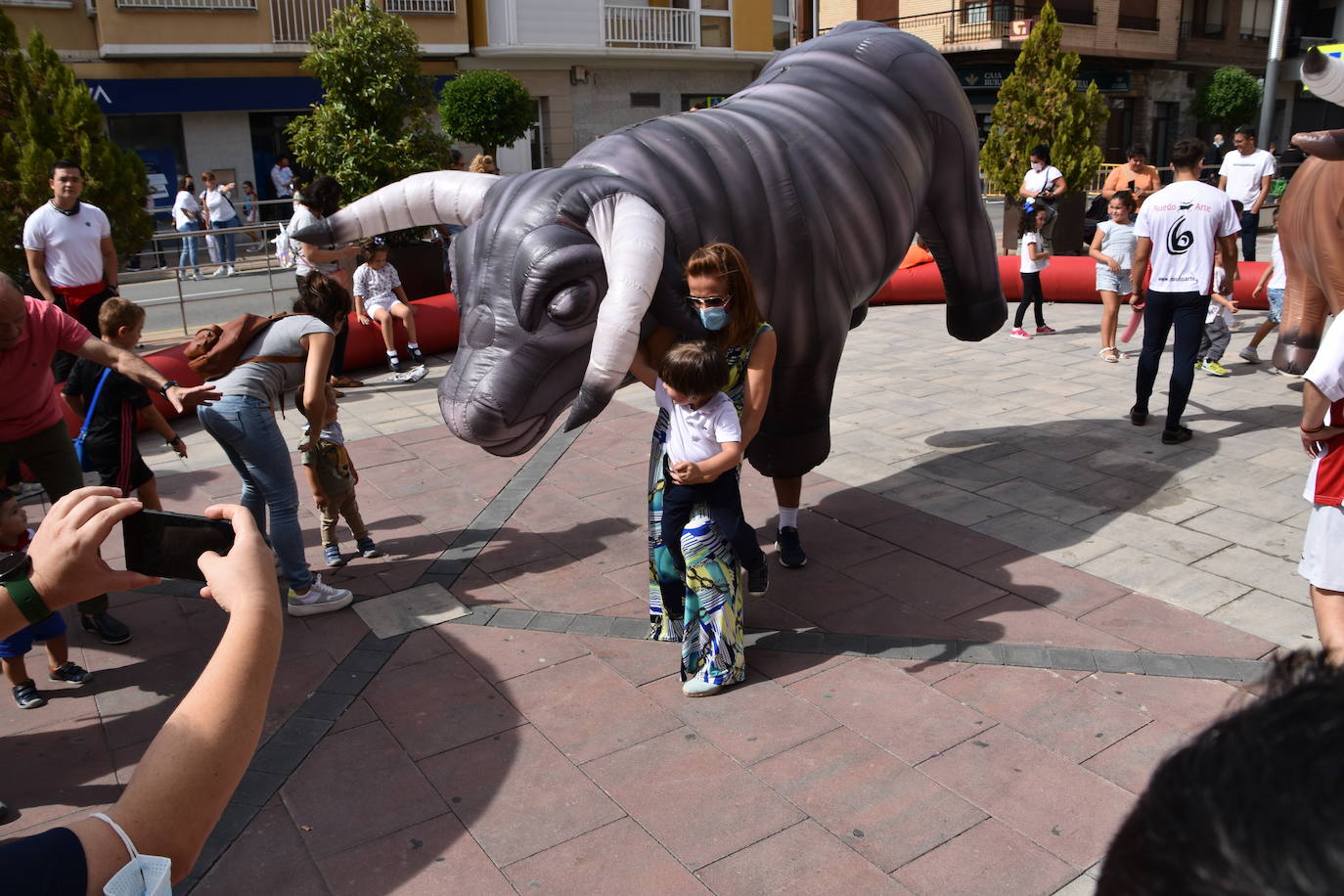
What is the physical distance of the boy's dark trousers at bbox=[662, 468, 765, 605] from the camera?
3980mm

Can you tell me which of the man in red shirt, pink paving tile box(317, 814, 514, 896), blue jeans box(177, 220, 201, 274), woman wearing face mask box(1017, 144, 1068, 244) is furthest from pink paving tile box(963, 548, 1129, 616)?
blue jeans box(177, 220, 201, 274)

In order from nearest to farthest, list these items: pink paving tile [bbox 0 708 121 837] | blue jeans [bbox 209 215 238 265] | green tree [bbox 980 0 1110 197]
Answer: pink paving tile [bbox 0 708 121 837] → green tree [bbox 980 0 1110 197] → blue jeans [bbox 209 215 238 265]

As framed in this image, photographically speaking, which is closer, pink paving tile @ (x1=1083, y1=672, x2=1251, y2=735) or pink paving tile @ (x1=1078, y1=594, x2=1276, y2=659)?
pink paving tile @ (x1=1083, y1=672, x2=1251, y2=735)

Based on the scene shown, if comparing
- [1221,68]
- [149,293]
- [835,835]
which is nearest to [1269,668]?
[835,835]

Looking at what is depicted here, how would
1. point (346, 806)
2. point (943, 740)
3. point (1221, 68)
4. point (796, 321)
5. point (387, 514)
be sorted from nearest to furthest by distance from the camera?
1. point (346, 806)
2. point (943, 740)
3. point (796, 321)
4. point (387, 514)
5. point (1221, 68)

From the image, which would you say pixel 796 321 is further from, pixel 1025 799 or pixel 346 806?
pixel 346 806

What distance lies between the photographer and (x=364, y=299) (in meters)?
9.59

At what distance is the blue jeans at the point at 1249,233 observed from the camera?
1168cm

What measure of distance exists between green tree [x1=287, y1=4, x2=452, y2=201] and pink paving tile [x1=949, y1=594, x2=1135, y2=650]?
916 centimetres

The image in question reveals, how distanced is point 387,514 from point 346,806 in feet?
9.34

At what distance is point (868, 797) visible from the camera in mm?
3389

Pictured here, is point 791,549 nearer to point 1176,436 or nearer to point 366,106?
point 1176,436

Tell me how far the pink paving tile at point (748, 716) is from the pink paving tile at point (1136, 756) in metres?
0.89

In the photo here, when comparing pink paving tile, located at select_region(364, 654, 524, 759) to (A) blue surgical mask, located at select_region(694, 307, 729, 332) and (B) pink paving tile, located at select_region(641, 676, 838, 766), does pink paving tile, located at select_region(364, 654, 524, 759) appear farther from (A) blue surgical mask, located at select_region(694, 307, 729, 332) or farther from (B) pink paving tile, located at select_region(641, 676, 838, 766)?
(A) blue surgical mask, located at select_region(694, 307, 729, 332)
